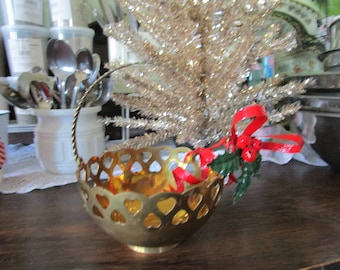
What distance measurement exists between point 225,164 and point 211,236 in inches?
3.8

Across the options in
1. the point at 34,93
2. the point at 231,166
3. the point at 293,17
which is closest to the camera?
the point at 231,166

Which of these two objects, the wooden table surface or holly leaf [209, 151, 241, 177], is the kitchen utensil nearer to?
the wooden table surface

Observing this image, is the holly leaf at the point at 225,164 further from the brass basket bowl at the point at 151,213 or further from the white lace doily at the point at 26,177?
the white lace doily at the point at 26,177

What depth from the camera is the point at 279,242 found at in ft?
0.89

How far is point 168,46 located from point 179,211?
245mm

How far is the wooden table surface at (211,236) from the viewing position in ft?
0.81

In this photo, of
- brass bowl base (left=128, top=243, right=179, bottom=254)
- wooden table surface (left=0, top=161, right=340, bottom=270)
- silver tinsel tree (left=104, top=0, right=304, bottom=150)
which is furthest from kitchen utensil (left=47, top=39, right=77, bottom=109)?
brass bowl base (left=128, top=243, right=179, bottom=254)

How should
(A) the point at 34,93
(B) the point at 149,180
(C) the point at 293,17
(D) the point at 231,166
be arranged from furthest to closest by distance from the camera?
(C) the point at 293,17 → (A) the point at 34,93 → (B) the point at 149,180 → (D) the point at 231,166

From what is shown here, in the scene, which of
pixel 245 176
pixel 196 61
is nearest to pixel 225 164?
pixel 245 176

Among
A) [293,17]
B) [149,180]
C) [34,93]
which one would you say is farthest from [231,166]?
[293,17]

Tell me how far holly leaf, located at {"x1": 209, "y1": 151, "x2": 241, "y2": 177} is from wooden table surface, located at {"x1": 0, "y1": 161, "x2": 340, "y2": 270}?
82mm

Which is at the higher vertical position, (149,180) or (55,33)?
(55,33)

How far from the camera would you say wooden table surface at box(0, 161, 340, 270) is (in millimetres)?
247

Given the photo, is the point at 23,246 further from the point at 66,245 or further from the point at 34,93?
the point at 34,93
